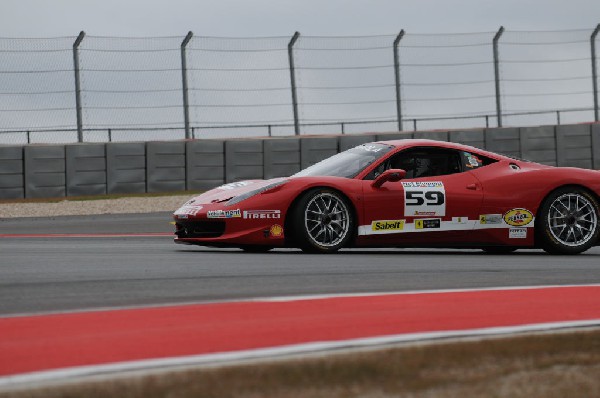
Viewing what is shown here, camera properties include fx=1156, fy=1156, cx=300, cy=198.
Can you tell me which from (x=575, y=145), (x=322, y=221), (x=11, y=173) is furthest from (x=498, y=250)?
(x=575, y=145)

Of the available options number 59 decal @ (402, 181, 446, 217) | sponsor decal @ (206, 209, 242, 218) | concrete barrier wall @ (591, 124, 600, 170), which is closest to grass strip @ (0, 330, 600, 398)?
sponsor decal @ (206, 209, 242, 218)

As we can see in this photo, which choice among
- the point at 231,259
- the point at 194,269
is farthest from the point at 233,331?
the point at 231,259

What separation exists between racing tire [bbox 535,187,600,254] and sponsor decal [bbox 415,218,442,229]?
109 cm

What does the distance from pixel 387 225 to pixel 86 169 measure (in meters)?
12.9

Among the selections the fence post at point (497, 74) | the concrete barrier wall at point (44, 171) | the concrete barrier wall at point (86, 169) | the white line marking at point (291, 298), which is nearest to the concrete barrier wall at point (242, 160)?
the concrete barrier wall at point (86, 169)

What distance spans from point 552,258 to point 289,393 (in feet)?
24.2

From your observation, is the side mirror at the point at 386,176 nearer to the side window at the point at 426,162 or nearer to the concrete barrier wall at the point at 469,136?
the side window at the point at 426,162

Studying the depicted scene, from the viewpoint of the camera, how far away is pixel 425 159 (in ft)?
37.6

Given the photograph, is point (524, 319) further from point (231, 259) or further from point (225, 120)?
point (225, 120)

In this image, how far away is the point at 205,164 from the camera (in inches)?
937

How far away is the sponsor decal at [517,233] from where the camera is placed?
11.5 metres

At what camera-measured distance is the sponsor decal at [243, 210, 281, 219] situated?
10.6 metres

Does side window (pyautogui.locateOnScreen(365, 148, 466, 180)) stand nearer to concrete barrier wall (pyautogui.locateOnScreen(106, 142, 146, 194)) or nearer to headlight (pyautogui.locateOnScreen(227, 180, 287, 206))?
headlight (pyautogui.locateOnScreen(227, 180, 287, 206))

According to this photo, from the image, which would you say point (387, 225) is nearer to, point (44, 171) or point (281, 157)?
point (44, 171)
